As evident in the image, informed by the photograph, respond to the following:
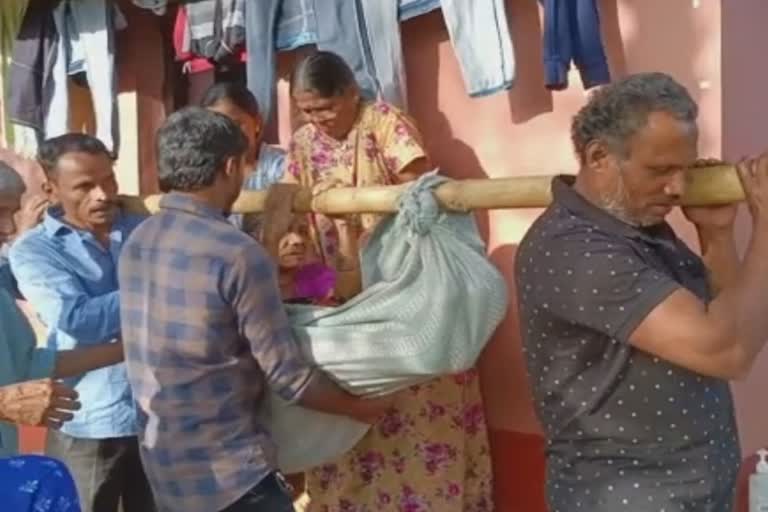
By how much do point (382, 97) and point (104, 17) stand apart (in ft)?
4.95

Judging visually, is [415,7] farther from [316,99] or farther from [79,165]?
[79,165]

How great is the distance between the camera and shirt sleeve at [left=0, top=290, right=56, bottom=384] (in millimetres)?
2519

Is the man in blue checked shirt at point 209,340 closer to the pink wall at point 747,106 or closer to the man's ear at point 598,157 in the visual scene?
the man's ear at point 598,157

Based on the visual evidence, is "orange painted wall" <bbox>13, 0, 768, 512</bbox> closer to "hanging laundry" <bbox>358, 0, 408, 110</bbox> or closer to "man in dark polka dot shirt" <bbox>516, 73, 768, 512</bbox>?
"hanging laundry" <bbox>358, 0, 408, 110</bbox>

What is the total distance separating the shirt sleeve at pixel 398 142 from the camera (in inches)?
129

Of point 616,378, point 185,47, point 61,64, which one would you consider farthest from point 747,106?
point 61,64

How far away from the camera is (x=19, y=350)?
8.43 ft

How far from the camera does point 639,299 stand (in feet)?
6.05

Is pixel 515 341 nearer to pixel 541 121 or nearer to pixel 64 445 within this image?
pixel 541 121

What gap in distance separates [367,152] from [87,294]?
2.89ft

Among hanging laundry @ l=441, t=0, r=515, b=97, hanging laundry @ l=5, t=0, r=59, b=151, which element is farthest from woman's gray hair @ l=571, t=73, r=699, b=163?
hanging laundry @ l=5, t=0, r=59, b=151

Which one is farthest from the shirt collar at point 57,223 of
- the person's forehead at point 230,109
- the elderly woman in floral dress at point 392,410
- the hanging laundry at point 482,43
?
the hanging laundry at point 482,43

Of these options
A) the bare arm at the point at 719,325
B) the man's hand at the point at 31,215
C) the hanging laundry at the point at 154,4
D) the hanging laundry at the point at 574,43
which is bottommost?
the bare arm at the point at 719,325

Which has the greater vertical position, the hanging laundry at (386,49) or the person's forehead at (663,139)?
the hanging laundry at (386,49)
